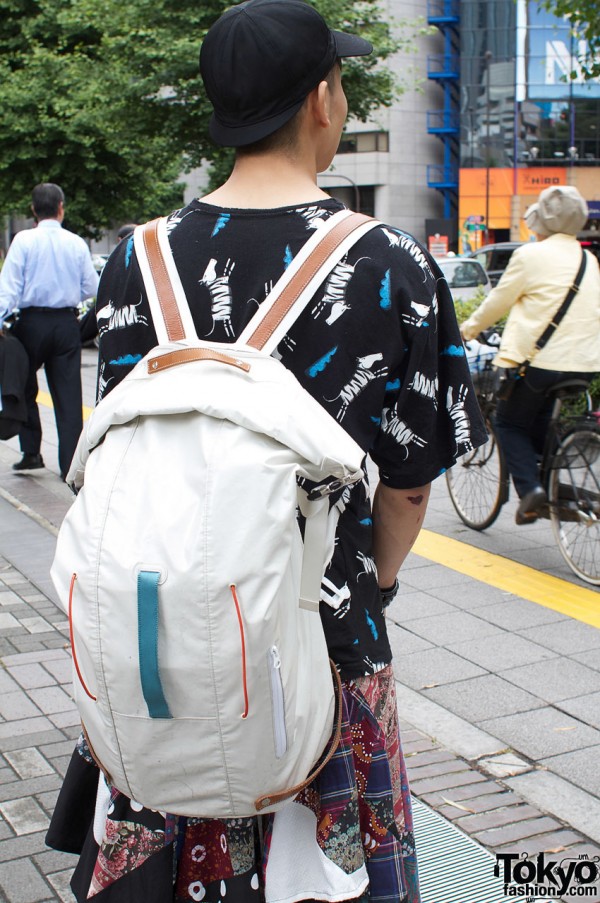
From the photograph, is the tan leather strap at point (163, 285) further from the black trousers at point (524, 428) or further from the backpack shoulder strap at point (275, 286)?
the black trousers at point (524, 428)

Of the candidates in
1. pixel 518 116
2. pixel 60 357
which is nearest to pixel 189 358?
pixel 60 357

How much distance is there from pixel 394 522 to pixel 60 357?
6.08 m

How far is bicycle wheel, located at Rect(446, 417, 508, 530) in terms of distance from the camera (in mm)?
6086

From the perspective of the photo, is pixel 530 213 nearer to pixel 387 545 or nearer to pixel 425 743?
pixel 425 743

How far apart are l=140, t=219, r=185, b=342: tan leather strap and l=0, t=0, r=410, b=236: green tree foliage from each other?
21.1 m

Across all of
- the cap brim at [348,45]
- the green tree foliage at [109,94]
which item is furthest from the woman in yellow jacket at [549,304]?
the green tree foliage at [109,94]

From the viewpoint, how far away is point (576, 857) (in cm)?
288

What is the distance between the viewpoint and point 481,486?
20.8 ft

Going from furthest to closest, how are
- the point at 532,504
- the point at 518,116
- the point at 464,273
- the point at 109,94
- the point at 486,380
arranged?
the point at 518,116 < the point at 109,94 < the point at 464,273 < the point at 486,380 < the point at 532,504

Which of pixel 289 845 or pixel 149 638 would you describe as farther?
pixel 289 845

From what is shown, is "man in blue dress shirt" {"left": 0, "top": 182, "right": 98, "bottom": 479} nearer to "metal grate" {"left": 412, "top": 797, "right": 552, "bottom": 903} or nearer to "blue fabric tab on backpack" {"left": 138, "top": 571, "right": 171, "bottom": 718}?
"metal grate" {"left": 412, "top": 797, "right": 552, "bottom": 903}

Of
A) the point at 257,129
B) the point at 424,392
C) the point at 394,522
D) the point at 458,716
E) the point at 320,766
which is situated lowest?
the point at 458,716

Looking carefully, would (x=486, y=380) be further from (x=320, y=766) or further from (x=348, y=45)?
(x=320, y=766)

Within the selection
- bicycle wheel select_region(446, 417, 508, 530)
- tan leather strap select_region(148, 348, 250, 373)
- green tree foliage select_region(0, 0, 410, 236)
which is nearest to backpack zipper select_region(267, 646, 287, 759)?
tan leather strap select_region(148, 348, 250, 373)
